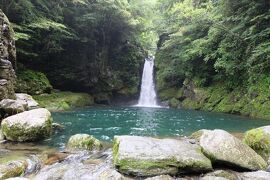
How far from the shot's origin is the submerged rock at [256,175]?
18.7ft

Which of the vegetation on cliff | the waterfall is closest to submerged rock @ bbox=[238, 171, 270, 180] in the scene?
the vegetation on cliff

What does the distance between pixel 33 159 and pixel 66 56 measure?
19.1 meters

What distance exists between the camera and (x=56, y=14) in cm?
2212

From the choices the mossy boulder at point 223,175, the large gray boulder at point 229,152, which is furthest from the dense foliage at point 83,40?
the mossy boulder at point 223,175

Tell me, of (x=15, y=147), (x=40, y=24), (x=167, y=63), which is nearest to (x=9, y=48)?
(x=40, y=24)

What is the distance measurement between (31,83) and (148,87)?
11986 millimetres

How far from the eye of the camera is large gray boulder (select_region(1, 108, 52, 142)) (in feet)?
29.0

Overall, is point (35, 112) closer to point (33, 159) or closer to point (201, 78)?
point (33, 159)

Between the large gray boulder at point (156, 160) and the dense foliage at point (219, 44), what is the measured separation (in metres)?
10.3

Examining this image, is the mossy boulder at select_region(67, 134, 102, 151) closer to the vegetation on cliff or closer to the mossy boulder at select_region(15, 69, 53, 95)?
the vegetation on cliff

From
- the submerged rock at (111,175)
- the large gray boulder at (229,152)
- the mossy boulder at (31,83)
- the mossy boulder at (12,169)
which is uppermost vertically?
the mossy boulder at (31,83)

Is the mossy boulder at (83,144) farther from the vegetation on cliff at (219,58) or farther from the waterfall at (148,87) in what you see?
the waterfall at (148,87)

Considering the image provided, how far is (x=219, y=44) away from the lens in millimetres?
19703

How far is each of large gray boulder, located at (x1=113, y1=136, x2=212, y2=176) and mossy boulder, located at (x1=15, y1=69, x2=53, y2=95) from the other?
14526 mm
